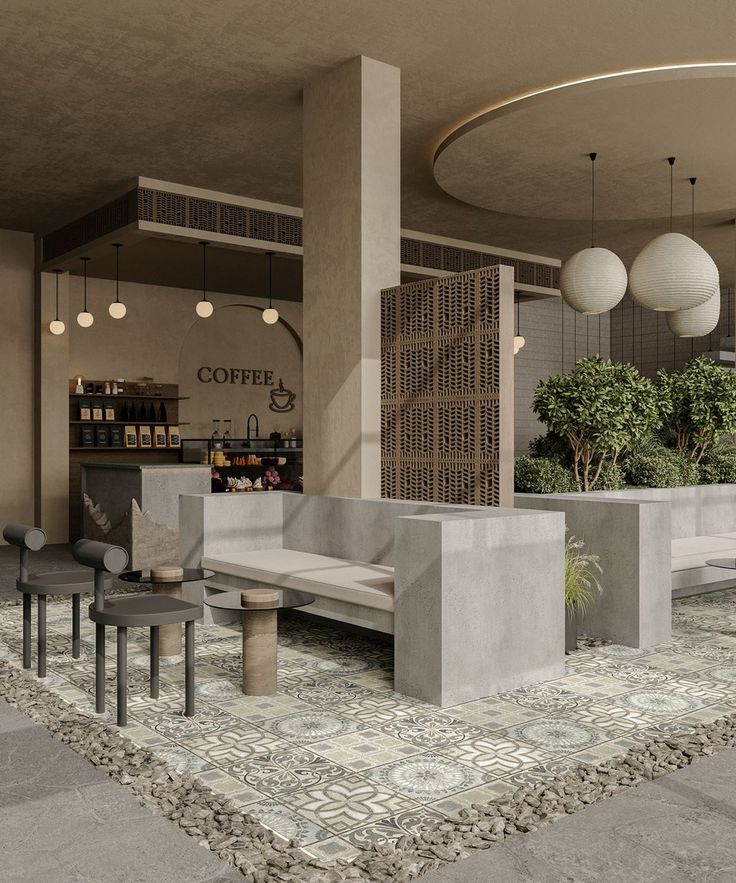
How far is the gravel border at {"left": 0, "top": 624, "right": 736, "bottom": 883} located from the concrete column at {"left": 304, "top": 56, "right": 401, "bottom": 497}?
2.92 m

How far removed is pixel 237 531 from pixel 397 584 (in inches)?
83.2

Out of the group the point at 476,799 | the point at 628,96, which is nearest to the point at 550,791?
the point at 476,799

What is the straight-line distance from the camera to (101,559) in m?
3.90

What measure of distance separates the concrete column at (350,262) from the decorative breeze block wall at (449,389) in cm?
14

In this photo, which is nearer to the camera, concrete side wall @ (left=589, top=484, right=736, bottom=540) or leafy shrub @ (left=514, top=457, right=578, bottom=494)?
leafy shrub @ (left=514, top=457, right=578, bottom=494)

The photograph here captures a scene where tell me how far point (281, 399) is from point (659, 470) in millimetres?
7620

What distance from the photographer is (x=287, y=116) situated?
7.09 m

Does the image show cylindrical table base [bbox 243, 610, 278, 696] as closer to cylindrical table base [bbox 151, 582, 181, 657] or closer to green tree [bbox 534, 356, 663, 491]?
cylindrical table base [bbox 151, 582, 181, 657]

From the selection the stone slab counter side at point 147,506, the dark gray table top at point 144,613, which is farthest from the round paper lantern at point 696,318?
the dark gray table top at point 144,613

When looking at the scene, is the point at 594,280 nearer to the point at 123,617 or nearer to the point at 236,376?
the point at 123,617

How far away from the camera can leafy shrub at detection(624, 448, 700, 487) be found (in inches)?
286

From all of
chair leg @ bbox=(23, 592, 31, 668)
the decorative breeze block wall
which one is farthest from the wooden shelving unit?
chair leg @ bbox=(23, 592, 31, 668)

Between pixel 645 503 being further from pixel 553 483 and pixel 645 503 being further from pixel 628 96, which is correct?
pixel 628 96

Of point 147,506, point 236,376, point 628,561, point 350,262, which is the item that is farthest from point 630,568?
point 236,376
